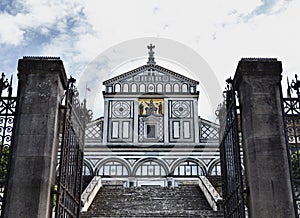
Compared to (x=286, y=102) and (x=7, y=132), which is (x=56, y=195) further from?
(x=286, y=102)

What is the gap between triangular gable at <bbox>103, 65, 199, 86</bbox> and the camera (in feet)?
91.4

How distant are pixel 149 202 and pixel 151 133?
13252 millimetres

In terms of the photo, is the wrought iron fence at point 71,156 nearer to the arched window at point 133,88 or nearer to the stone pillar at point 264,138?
the stone pillar at point 264,138

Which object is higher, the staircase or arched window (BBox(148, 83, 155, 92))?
arched window (BBox(148, 83, 155, 92))

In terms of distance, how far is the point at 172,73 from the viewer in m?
27.9

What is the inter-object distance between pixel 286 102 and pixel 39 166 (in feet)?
12.1

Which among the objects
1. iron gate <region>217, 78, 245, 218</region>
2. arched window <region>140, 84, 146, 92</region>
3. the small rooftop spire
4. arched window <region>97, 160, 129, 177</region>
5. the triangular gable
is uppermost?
the small rooftop spire

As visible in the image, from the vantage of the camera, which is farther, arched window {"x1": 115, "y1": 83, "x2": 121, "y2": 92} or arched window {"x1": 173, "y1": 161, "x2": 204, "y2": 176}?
arched window {"x1": 115, "y1": 83, "x2": 121, "y2": 92}

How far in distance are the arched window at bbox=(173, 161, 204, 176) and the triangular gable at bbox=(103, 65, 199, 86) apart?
18.6 feet

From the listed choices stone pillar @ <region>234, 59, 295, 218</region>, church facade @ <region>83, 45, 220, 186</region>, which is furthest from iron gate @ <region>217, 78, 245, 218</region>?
church facade @ <region>83, 45, 220, 186</region>

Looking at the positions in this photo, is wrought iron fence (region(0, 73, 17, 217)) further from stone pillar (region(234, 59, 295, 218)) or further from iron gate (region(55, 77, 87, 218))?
stone pillar (region(234, 59, 295, 218))

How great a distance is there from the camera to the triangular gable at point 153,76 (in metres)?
27.8

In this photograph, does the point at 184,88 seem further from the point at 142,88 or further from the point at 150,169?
the point at 150,169

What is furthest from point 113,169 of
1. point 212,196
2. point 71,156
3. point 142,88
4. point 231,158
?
point 231,158
